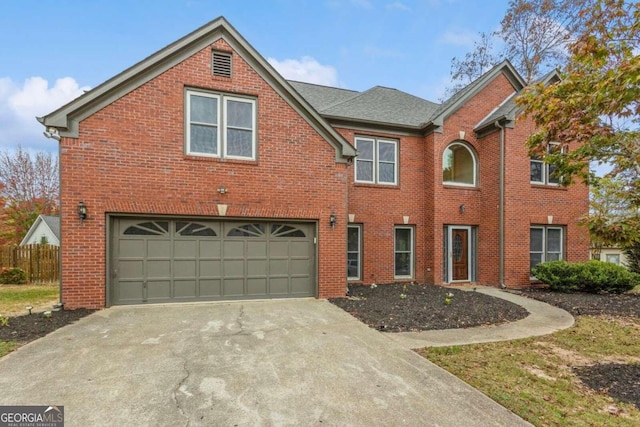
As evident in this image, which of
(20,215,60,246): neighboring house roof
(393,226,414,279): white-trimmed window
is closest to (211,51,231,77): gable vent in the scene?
(393,226,414,279): white-trimmed window

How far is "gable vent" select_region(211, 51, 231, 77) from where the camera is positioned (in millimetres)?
8094

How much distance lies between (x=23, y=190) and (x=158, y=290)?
23545mm

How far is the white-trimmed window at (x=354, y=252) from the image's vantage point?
431 inches

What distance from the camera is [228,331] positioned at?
569 cm

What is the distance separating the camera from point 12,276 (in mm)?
12594

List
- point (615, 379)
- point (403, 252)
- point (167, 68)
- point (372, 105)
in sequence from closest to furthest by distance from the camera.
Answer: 1. point (615, 379)
2. point (167, 68)
3. point (403, 252)
4. point (372, 105)

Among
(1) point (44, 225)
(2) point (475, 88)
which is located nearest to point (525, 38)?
(2) point (475, 88)

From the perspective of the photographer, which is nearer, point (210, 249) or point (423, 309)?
point (423, 309)

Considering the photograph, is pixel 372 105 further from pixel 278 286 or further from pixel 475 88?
pixel 278 286

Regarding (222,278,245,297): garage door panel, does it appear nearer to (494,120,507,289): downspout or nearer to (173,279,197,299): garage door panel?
(173,279,197,299): garage door panel

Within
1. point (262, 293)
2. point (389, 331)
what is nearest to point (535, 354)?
point (389, 331)

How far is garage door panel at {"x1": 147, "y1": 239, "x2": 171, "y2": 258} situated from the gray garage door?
0.07 ft

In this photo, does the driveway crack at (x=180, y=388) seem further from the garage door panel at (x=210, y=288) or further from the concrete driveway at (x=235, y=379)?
the garage door panel at (x=210, y=288)

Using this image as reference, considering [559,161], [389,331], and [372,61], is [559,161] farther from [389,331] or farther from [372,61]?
[372,61]
